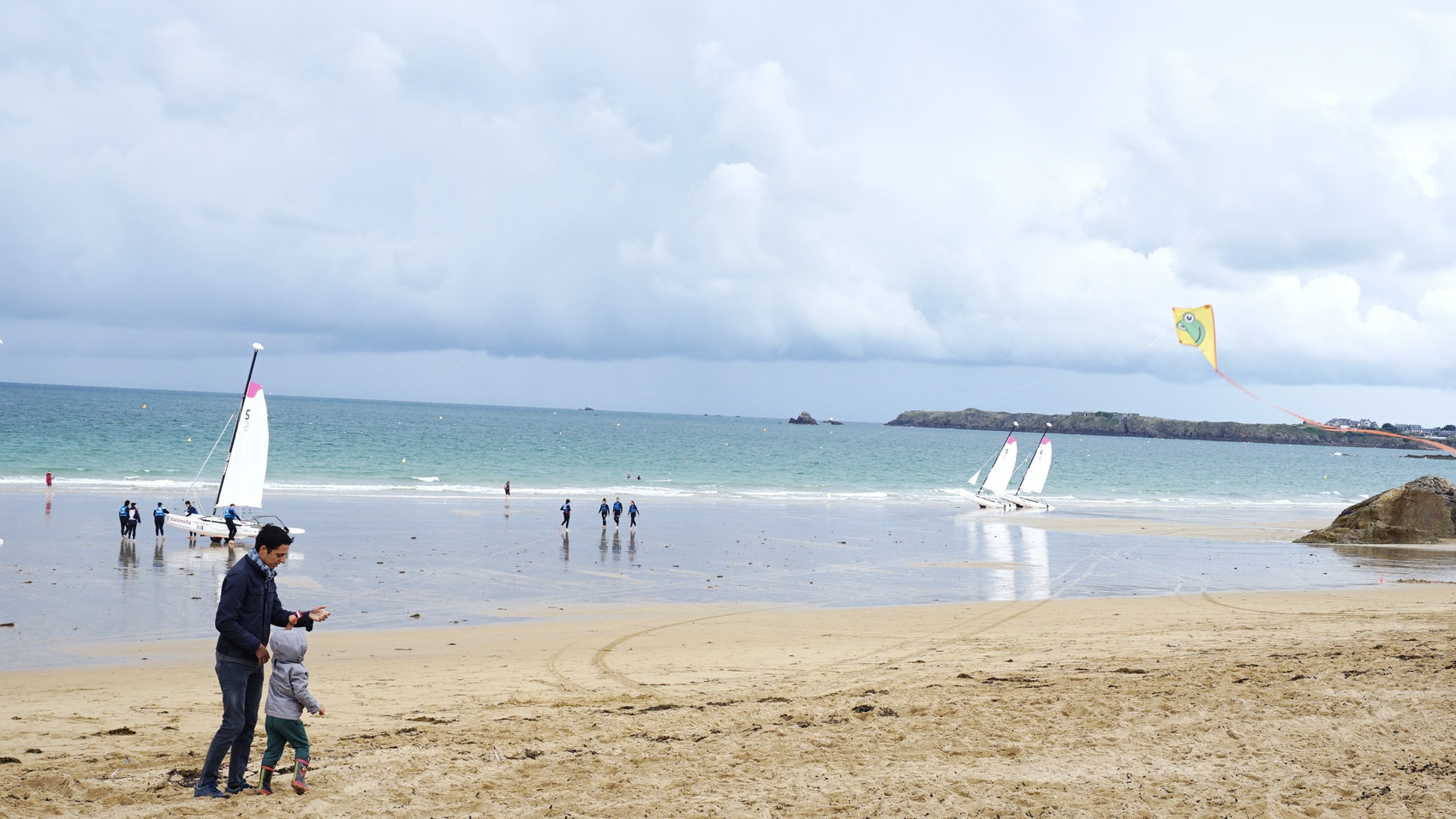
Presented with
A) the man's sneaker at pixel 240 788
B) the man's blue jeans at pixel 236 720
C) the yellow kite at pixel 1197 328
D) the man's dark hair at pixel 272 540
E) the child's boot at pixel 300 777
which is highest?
the yellow kite at pixel 1197 328

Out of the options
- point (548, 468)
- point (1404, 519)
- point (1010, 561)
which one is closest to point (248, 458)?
point (1010, 561)

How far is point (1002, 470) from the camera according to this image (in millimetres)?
56531

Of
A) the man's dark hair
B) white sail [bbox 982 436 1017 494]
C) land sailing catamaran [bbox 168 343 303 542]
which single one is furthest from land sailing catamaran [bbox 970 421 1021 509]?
the man's dark hair

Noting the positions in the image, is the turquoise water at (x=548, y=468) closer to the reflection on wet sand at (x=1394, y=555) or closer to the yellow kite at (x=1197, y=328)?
the reflection on wet sand at (x=1394, y=555)

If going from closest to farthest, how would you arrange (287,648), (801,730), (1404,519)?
(287,648) → (801,730) → (1404,519)

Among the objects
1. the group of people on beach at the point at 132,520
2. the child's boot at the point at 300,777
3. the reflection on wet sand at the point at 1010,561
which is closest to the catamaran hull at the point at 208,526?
the group of people on beach at the point at 132,520

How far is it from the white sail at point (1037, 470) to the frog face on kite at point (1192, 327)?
133 feet

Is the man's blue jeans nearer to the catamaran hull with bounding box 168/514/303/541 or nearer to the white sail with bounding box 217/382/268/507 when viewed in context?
the catamaran hull with bounding box 168/514/303/541

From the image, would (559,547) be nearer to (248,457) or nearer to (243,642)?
(248,457)

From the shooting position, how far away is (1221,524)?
43750mm

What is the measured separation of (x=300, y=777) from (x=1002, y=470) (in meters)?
53.4

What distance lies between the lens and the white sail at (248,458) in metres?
29.1

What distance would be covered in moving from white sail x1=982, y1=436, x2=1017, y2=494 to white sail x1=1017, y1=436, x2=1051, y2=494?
105 centimetres

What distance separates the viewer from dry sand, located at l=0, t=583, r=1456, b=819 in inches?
249
